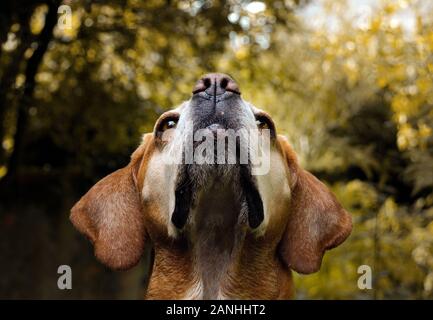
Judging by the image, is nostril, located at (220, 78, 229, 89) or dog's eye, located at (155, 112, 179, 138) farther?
dog's eye, located at (155, 112, 179, 138)

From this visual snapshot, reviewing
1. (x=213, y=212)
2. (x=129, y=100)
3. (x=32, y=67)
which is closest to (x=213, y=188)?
(x=213, y=212)

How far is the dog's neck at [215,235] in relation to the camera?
3.04m

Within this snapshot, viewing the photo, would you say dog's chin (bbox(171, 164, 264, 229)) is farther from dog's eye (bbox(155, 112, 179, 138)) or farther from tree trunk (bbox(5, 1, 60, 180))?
tree trunk (bbox(5, 1, 60, 180))

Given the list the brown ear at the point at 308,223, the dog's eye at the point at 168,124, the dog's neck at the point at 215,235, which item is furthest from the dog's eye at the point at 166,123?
the brown ear at the point at 308,223

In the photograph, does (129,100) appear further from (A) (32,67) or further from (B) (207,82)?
(B) (207,82)

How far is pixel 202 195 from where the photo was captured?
2984 millimetres

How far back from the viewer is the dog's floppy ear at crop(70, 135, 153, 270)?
11.1ft

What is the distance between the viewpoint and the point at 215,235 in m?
3.18

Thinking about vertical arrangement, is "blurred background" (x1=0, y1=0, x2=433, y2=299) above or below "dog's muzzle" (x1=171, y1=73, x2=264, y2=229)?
above

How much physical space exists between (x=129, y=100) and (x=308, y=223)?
126 inches

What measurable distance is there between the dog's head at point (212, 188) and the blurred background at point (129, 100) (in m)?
1.69

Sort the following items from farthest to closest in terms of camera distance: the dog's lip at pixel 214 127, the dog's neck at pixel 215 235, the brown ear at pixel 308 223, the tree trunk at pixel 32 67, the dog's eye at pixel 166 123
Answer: the tree trunk at pixel 32 67 → the brown ear at pixel 308 223 → the dog's eye at pixel 166 123 → the dog's neck at pixel 215 235 → the dog's lip at pixel 214 127

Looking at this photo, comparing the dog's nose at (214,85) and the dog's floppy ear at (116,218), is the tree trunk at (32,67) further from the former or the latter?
the dog's nose at (214,85)

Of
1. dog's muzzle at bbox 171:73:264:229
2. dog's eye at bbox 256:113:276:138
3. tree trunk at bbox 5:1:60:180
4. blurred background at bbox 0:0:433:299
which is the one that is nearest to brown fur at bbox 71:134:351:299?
dog's eye at bbox 256:113:276:138
